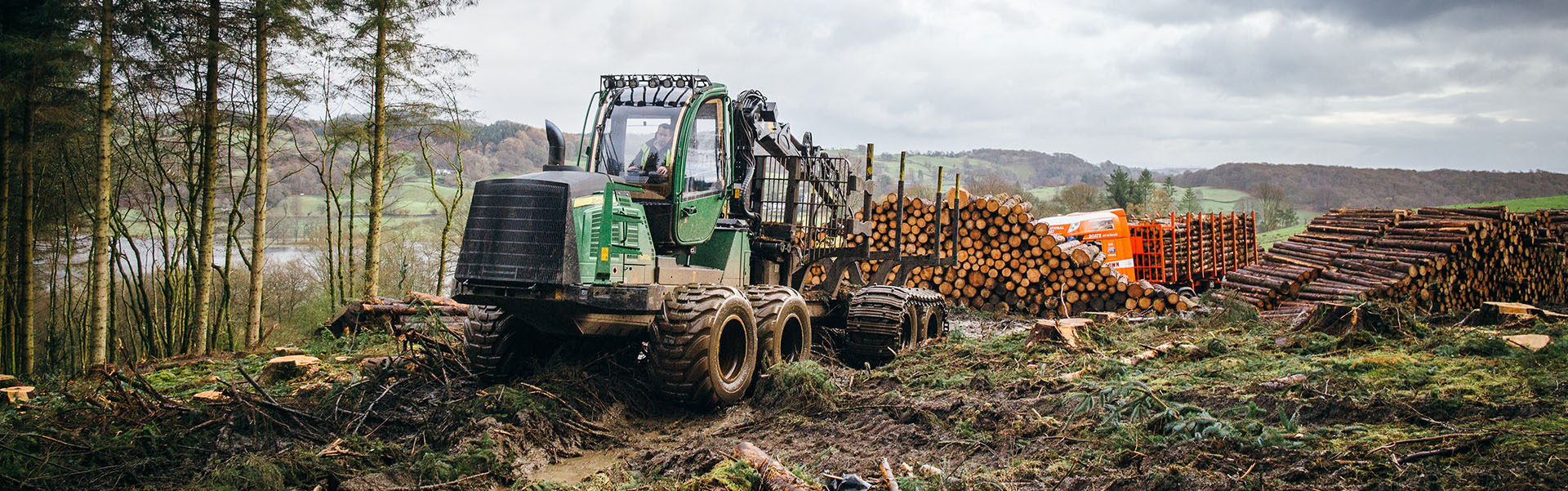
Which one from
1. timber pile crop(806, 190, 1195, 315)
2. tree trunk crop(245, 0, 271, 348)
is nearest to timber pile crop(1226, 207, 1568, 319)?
timber pile crop(806, 190, 1195, 315)

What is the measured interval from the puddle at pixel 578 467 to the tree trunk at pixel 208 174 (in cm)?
755

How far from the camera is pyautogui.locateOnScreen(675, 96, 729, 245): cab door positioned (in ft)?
23.1

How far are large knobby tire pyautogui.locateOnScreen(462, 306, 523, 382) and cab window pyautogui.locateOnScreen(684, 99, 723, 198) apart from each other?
1.76 metres

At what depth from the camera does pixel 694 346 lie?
6031 mm

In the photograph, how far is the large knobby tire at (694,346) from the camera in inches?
238

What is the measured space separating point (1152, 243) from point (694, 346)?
45.7ft

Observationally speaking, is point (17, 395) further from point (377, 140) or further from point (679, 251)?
point (377, 140)

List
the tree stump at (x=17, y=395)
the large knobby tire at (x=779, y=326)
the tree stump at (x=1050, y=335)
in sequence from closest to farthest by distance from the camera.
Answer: the tree stump at (x=17, y=395) → the large knobby tire at (x=779, y=326) → the tree stump at (x=1050, y=335)

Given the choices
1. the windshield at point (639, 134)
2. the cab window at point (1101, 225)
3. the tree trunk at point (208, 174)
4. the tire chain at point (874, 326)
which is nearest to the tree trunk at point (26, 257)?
the tree trunk at point (208, 174)

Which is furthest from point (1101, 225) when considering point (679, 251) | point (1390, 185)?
point (1390, 185)

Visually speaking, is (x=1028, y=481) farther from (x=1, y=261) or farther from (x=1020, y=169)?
(x=1020, y=169)

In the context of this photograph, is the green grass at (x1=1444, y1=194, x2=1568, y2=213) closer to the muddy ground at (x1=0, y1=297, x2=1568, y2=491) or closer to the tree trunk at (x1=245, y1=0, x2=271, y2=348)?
the muddy ground at (x1=0, y1=297, x2=1568, y2=491)

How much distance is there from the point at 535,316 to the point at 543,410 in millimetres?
790

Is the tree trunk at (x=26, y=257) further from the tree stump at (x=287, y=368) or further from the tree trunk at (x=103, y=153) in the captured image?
the tree stump at (x=287, y=368)
